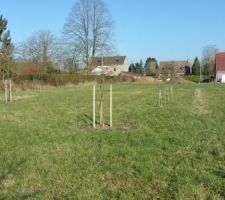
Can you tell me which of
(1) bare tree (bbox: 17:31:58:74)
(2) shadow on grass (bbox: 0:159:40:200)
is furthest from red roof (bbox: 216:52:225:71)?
(2) shadow on grass (bbox: 0:159:40:200)

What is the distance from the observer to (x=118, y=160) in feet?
21.8

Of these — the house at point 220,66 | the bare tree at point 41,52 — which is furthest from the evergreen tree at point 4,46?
the house at point 220,66

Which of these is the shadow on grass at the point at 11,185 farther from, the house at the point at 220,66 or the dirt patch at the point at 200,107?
the house at the point at 220,66

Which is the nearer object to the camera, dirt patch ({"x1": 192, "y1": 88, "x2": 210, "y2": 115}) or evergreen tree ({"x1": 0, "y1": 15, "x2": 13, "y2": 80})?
dirt patch ({"x1": 192, "y1": 88, "x2": 210, "y2": 115})

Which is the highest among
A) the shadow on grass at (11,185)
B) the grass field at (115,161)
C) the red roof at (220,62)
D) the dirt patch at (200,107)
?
the red roof at (220,62)

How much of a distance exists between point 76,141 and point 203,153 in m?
3.05

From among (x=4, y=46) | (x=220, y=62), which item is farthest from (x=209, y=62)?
(x=4, y=46)

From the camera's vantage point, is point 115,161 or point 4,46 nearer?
point 115,161

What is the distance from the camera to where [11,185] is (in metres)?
5.53

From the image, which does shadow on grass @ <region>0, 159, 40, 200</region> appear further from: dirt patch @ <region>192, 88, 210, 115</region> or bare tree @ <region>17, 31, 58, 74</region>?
bare tree @ <region>17, 31, 58, 74</region>

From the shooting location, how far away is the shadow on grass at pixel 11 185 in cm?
506

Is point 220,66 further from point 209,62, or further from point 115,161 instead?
point 115,161

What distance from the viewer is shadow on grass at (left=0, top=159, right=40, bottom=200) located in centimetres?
506

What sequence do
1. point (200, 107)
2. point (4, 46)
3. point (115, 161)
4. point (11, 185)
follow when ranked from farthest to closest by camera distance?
point (4, 46) < point (200, 107) < point (115, 161) < point (11, 185)
